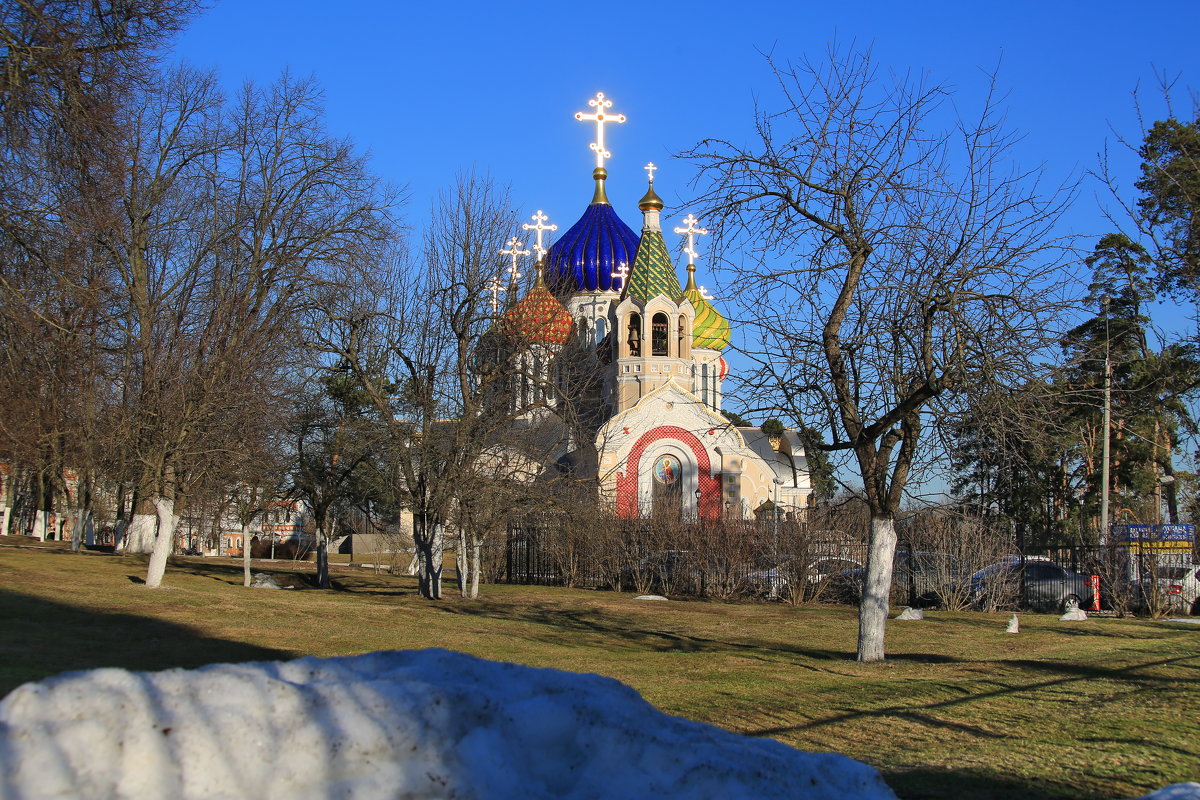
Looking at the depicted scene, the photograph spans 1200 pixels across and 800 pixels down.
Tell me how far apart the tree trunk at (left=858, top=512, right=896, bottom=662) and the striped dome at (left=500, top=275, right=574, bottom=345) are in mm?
10713

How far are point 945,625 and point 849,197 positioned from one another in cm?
982

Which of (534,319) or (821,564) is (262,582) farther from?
(821,564)

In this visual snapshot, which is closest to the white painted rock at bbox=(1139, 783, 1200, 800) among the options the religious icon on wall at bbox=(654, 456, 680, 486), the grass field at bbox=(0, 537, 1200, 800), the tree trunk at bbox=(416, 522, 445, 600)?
the grass field at bbox=(0, 537, 1200, 800)

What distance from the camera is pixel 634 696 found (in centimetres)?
475

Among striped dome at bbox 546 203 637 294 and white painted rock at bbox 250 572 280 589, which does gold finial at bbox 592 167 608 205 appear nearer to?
striped dome at bbox 546 203 637 294

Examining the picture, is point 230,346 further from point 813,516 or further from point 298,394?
point 813,516

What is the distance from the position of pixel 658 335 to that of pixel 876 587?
34.2 m

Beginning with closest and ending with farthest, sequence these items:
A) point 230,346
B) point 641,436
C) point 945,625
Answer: point 945,625, point 230,346, point 641,436

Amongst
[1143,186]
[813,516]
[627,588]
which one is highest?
[1143,186]

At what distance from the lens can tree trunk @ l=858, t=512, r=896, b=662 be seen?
11.9 meters

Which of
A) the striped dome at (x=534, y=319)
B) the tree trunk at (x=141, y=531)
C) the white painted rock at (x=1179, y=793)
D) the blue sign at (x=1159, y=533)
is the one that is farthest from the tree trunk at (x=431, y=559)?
the white painted rock at (x=1179, y=793)

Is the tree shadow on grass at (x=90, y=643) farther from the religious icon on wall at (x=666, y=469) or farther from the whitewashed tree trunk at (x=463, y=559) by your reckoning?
the religious icon on wall at (x=666, y=469)

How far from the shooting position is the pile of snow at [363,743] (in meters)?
3.34

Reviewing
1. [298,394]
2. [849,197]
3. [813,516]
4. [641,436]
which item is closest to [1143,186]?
[849,197]
